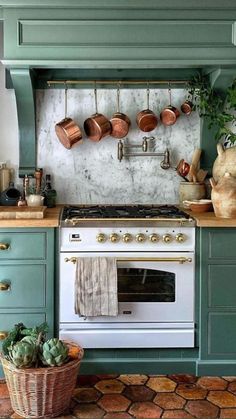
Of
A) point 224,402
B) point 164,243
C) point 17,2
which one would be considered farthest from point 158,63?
point 224,402

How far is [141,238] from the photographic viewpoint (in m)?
2.71

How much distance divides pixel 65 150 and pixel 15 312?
1.14 metres

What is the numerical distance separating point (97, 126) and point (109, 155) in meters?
0.23

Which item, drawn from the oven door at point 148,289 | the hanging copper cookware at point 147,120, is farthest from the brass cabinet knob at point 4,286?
the hanging copper cookware at point 147,120

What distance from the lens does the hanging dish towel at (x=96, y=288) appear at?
8.72 ft

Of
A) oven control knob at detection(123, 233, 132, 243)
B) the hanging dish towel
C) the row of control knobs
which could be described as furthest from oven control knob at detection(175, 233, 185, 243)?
the hanging dish towel

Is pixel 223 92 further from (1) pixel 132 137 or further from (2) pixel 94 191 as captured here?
(2) pixel 94 191

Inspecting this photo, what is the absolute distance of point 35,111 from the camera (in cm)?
323

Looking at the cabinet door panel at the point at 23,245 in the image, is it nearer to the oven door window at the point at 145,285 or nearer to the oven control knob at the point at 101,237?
the oven control knob at the point at 101,237

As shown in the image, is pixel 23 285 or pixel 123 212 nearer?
pixel 23 285

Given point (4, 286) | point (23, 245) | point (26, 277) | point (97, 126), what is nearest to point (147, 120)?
point (97, 126)

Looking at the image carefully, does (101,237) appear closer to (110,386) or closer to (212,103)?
(110,386)

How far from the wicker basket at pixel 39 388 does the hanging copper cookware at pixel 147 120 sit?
1.57m

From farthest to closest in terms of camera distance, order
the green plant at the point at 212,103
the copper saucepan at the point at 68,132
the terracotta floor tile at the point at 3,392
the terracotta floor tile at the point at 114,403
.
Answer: the copper saucepan at the point at 68,132 < the green plant at the point at 212,103 < the terracotta floor tile at the point at 3,392 < the terracotta floor tile at the point at 114,403
